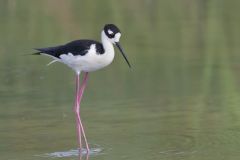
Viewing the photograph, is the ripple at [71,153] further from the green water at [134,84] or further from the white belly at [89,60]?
the white belly at [89,60]

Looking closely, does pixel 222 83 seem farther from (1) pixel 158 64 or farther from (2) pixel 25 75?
(2) pixel 25 75

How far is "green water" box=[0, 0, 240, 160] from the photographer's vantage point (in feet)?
27.0

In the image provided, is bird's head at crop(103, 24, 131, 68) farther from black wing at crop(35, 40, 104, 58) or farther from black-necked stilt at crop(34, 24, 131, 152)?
black wing at crop(35, 40, 104, 58)

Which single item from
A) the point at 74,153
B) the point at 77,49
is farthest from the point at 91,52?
the point at 74,153

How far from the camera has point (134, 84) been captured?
437 inches

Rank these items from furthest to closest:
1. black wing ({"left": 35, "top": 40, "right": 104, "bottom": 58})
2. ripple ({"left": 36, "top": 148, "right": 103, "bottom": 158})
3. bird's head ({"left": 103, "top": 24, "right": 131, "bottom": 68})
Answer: black wing ({"left": 35, "top": 40, "right": 104, "bottom": 58}), bird's head ({"left": 103, "top": 24, "right": 131, "bottom": 68}), ripple ({"left": 36, "top": 148, "right": 103, "bottom": 158})

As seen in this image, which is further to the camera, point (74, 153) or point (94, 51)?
point (94, 51)

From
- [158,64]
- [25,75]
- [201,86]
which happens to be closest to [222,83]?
[201,86]

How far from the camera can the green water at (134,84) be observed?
8.22m

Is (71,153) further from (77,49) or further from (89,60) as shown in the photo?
(77,49)

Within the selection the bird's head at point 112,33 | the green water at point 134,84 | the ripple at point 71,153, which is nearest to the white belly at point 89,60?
the bird's head at point 112,33

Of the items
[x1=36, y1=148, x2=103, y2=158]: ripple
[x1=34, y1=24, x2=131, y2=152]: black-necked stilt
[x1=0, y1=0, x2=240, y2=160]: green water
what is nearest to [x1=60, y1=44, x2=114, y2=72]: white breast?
[x1=34, y1=24, x2=131, y2=152]: black-necked stilt

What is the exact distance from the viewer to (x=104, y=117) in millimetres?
9359

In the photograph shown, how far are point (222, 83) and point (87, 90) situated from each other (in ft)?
5.83
